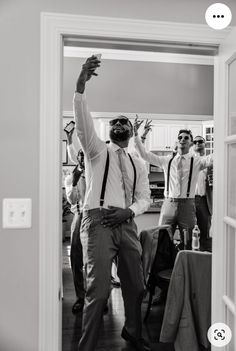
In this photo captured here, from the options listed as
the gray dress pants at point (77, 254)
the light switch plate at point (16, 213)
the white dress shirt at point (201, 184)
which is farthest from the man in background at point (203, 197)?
the light switch plate at point (16, 213)

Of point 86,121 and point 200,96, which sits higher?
point 200,96

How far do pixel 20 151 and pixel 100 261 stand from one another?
3.32 ft

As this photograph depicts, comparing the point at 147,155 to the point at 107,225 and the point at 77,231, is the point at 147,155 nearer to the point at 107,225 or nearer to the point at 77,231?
the point at 77,231

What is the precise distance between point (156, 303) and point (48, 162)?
7.99 feet

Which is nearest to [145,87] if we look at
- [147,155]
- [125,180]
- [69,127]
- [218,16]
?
[147,155]

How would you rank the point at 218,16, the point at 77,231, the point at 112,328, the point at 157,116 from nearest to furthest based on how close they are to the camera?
the point at 218,16 → the point at 112,328 → the point at 77,231 → the point at 157,116

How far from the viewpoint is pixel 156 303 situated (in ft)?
10.9

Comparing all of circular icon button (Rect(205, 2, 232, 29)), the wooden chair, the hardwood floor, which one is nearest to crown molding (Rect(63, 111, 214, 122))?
the hardwood floor

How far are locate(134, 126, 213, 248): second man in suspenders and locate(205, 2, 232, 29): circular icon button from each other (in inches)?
99.0

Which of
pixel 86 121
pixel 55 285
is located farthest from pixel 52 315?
pixel 86 121

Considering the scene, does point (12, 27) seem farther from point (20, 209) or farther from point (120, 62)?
point (120, 62)

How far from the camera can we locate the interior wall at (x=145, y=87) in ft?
Answer: 20.6

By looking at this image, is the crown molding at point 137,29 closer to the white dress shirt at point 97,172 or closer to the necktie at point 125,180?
the white dress shirt at point 97,172

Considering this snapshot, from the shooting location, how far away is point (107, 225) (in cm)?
213
